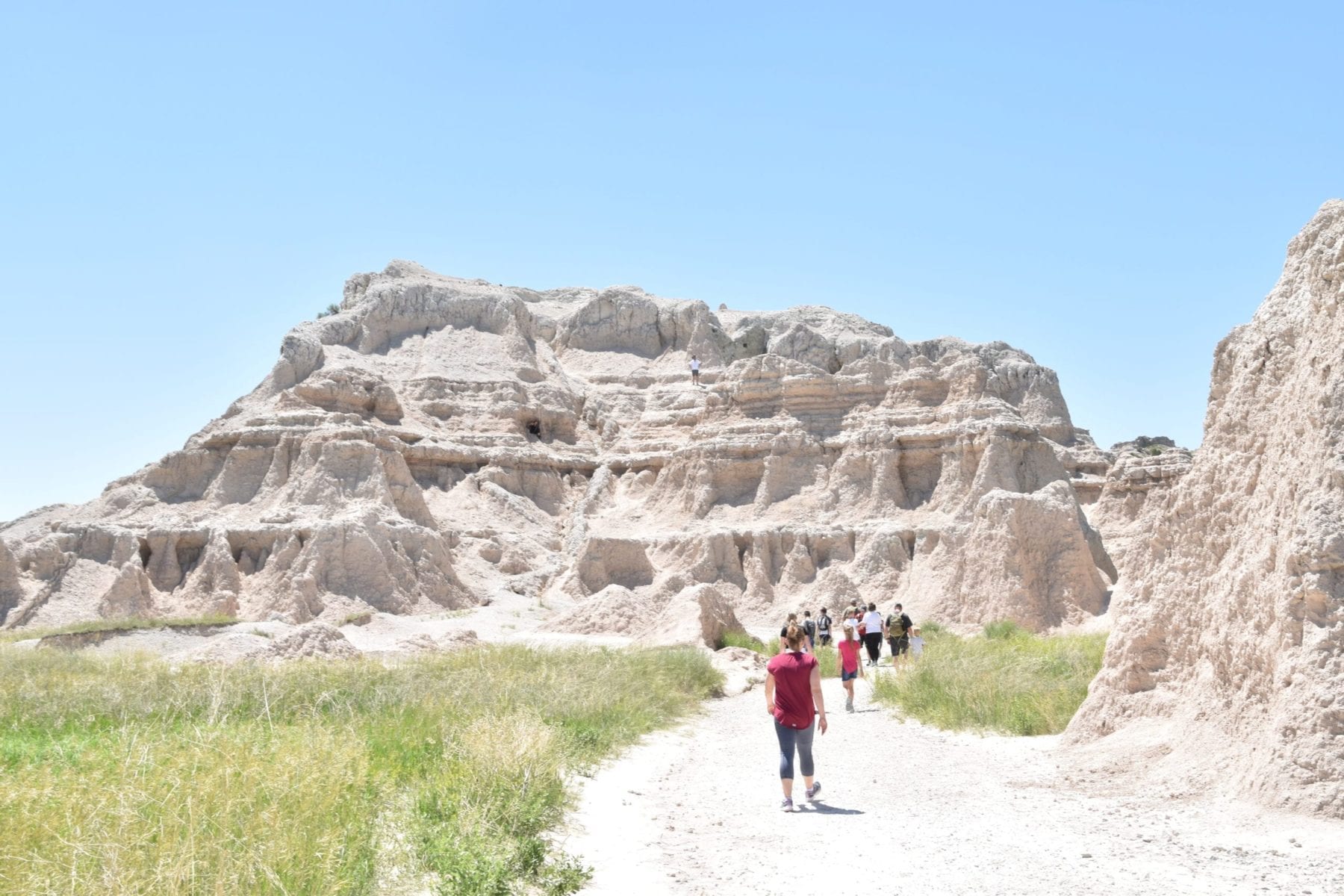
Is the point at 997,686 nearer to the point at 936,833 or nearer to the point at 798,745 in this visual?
the point at 798,745

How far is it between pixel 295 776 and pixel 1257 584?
297 inches

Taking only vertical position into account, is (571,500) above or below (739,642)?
above

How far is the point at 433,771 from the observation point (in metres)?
9.75

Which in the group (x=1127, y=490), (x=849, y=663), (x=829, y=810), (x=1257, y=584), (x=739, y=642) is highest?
(x=1127, y=490)

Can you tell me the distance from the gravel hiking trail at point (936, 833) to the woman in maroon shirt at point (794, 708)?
330 millimetres

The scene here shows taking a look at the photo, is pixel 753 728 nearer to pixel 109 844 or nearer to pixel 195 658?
pixel 195 658

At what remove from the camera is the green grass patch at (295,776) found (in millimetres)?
5680

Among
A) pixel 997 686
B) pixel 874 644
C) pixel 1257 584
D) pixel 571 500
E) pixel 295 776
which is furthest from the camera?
pixel 571 500

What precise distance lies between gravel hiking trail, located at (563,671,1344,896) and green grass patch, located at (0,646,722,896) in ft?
2.21

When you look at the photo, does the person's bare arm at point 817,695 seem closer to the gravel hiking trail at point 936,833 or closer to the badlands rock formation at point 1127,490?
the gravel hiking trail at point 936,833

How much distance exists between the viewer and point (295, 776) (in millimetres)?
7297

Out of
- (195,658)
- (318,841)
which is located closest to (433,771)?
(318,841)

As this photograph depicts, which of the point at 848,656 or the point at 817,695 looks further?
the point at 848,656

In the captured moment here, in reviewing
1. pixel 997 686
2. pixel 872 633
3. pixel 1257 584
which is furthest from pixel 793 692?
pixel 872 633
